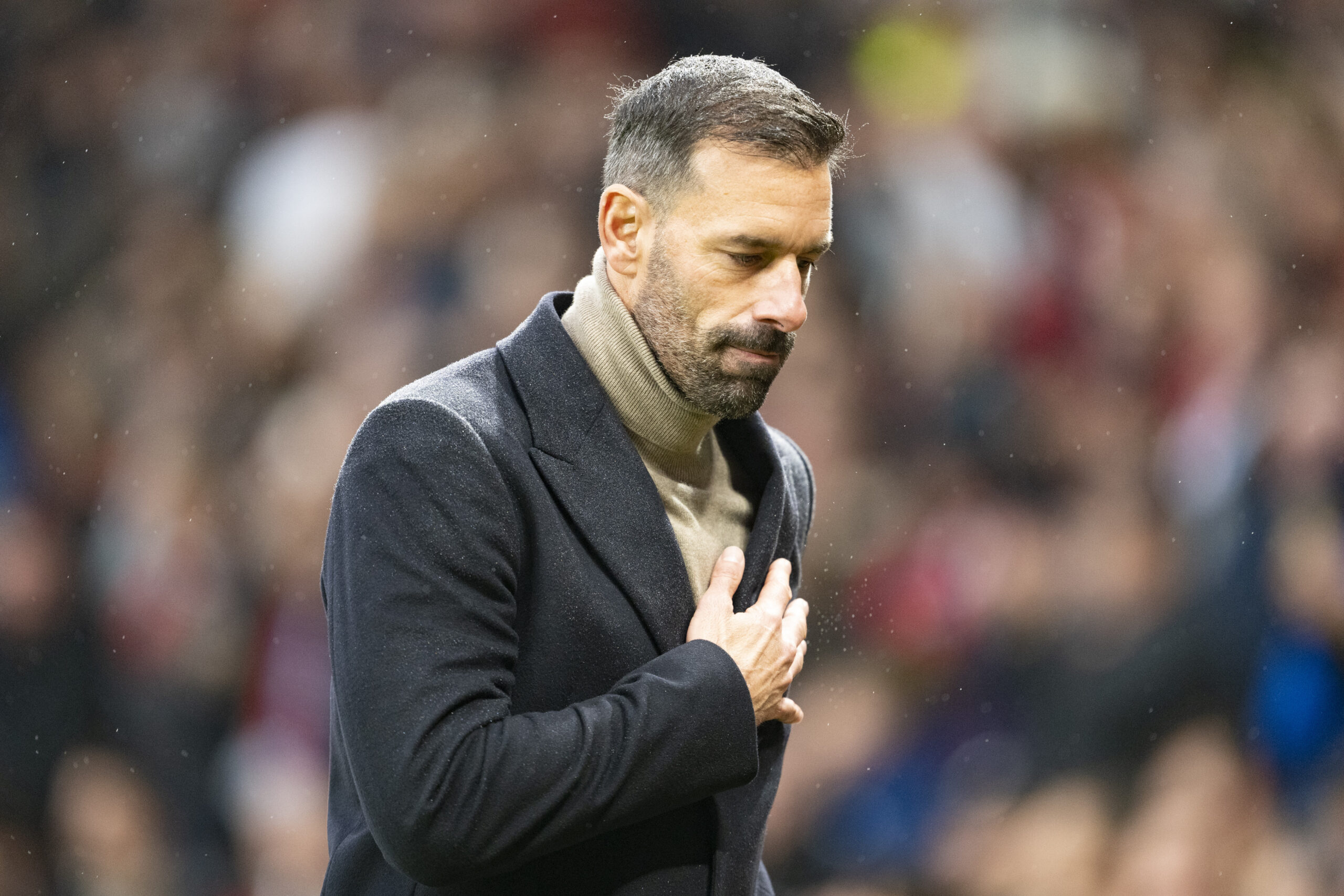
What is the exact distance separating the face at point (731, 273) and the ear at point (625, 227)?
0.4 inches

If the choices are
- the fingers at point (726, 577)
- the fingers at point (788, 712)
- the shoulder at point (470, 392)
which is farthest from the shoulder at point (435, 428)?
the fingers at point (788, 712)

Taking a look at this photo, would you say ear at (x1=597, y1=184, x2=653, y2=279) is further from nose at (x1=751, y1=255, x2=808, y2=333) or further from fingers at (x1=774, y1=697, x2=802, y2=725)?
fingers at (x1=774, y1=697, x2=802, y2=725)

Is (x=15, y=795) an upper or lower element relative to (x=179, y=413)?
lower

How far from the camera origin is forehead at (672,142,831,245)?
1148mm

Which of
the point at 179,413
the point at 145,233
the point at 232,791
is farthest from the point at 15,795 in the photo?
the point at 145,233

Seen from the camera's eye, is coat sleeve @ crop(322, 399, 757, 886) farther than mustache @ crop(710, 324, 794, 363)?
No

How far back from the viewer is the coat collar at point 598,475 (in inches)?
45.4

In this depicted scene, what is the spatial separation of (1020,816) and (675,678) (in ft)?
5.89

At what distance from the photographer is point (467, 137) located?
98.4 inches

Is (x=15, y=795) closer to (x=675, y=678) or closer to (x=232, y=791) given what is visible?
(x=232, y=791)

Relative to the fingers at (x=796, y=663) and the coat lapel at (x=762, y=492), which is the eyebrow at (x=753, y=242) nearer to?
the coat lapel at (x=762, y=492)

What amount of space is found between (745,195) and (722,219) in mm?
29

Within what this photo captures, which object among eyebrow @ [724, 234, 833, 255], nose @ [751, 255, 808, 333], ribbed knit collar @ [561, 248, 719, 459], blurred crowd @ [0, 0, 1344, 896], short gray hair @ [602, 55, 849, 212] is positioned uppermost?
short gray hair @ [602, 55, 849, 212]

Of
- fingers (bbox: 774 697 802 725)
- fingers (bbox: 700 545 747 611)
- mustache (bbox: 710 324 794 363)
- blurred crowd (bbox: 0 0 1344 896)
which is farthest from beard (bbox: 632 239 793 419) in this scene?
blurred crowd (bbox: 0 0 1344 896)
